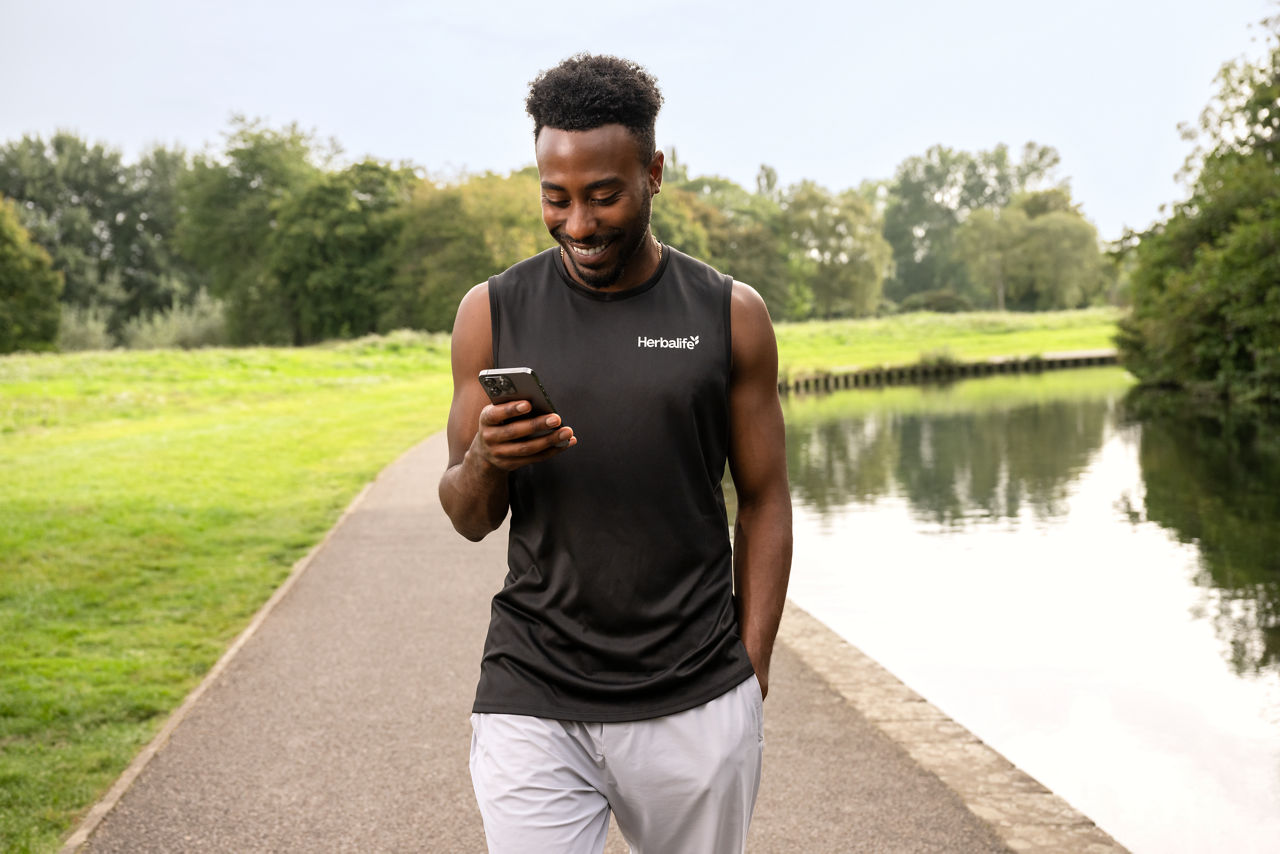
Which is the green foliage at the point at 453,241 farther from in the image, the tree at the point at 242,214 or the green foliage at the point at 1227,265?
the green foliage at the point at 1227,265

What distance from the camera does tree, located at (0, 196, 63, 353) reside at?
213 ft

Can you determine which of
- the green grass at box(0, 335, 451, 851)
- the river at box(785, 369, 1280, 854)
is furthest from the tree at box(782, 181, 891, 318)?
the river at box(785, 369, 1280, 854)

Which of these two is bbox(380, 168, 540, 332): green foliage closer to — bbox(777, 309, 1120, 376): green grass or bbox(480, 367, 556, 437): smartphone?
bbox(777, 309, 1120, 376): green grass

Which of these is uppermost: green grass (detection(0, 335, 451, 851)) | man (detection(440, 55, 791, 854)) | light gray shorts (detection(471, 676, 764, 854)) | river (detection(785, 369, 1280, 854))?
man (detection(440, 55, 791, 854))

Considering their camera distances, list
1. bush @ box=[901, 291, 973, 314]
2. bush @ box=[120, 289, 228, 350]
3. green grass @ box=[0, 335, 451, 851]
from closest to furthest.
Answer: green grass @ box=[0, 335, 451, 851] < bush @ box=[120, 289, 228, 350] < bush @ box=[901, 291, 973, 314]

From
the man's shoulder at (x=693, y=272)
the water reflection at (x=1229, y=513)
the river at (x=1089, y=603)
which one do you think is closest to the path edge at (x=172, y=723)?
the man's shoulder at (x=693, y=272)

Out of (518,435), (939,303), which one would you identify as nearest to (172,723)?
(518,435)

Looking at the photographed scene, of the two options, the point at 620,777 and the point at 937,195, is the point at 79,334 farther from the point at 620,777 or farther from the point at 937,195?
the point at 937,195

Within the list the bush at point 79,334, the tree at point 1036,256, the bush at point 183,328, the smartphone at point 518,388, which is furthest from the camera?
the tree at point 1036,256

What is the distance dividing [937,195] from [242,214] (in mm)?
82680

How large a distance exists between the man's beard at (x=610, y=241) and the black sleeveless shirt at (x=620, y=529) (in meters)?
0.04

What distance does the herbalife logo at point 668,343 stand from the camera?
247 centimetres

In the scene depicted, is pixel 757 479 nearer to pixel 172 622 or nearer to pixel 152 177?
pixel 172 622

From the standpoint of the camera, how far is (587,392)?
2.44 m
